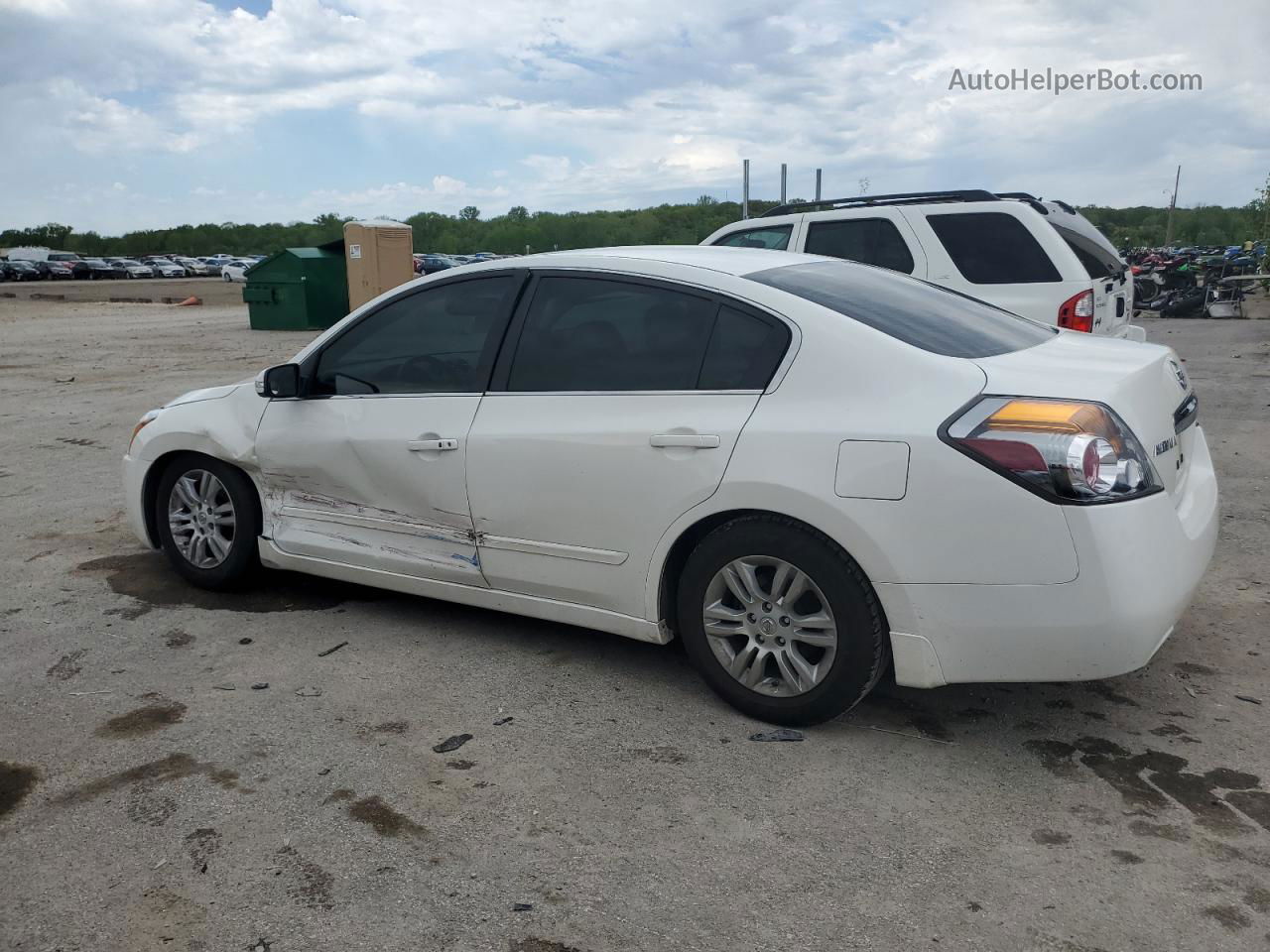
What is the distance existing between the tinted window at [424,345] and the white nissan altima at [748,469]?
0.04 ft

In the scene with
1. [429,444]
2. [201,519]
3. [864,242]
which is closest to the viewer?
[429,444]

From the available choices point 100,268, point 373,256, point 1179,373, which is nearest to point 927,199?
point 1179,373

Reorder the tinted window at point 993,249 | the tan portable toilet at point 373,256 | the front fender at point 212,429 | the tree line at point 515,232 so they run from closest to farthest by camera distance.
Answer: the front fender at point 212,429, the tinted window at point 993,249, the tan portable toilet at point 373,256, the tree line at point 515,232

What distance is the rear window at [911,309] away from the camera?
12.2 feet

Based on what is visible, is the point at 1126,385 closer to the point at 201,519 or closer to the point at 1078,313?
the point at 201,519

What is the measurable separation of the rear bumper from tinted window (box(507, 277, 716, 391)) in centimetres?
110

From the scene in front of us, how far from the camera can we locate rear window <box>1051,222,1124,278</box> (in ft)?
26.6

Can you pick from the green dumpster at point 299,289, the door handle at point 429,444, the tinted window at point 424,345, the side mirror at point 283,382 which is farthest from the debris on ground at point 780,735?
the green dumpster at point 299,289

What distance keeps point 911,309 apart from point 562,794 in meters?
2.09

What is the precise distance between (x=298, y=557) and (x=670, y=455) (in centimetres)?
198

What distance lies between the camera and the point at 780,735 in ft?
12.0

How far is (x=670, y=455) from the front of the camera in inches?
147

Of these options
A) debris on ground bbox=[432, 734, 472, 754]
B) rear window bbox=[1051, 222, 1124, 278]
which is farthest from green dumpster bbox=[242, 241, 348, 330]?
debris on ground bbox=[432, 734, 472, 754]

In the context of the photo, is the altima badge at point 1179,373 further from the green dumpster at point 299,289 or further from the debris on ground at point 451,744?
the green dumpster at point 299,289
